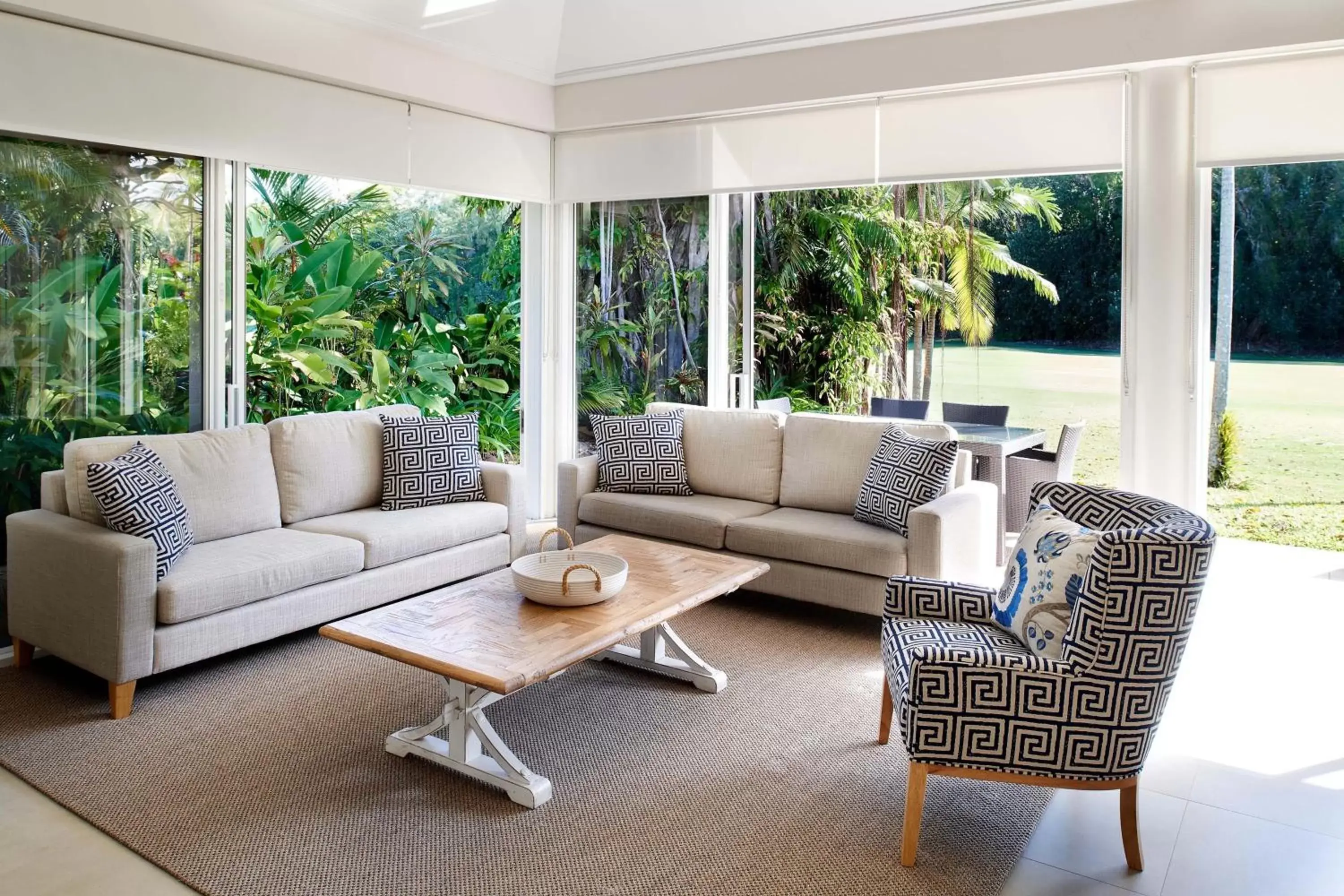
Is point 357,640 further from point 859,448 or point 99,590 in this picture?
point 859,448

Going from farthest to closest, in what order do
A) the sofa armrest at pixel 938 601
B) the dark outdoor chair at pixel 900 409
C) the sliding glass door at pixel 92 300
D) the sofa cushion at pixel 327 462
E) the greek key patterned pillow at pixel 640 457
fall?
the dark outdoor chair at pixel 900 409, the greek key patterned pillow at pixel 640 457, the sofa cushion at pixel 327 462, the sliding glass door at pixel 92 300, the sofa armrest at pixel 938 601

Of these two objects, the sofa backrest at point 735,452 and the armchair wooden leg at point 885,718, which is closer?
the armchair wooden leg at point 885,718

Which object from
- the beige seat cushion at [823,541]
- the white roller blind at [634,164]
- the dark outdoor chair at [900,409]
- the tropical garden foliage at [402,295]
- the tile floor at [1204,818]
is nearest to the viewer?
the tile floor at [1204,818]

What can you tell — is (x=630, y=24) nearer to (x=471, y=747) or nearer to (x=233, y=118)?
(x=233, y=118)

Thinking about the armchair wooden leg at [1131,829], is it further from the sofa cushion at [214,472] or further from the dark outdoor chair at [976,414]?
the sofa cushion at [214,472]

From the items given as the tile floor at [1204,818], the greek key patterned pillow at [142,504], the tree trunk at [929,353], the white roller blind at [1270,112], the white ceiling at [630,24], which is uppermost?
the white ceiling at [630,24]

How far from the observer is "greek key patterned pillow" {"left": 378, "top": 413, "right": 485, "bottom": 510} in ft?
15.7

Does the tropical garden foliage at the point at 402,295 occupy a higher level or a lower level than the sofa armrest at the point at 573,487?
higher

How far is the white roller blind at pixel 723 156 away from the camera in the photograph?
5250 mm

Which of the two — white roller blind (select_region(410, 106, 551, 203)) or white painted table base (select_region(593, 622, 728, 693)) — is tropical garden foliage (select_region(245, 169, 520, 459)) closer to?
white roller blind (select_region(410, 106, 551, 203))

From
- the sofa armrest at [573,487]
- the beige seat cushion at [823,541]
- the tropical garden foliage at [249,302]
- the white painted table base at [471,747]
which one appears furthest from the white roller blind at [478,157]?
the white painted table base at [471,747]

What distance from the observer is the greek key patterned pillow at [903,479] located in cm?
431

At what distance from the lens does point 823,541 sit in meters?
4.34

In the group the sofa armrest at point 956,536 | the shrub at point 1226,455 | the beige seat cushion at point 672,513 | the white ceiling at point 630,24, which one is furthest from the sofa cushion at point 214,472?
the shrub at point 1226,455
